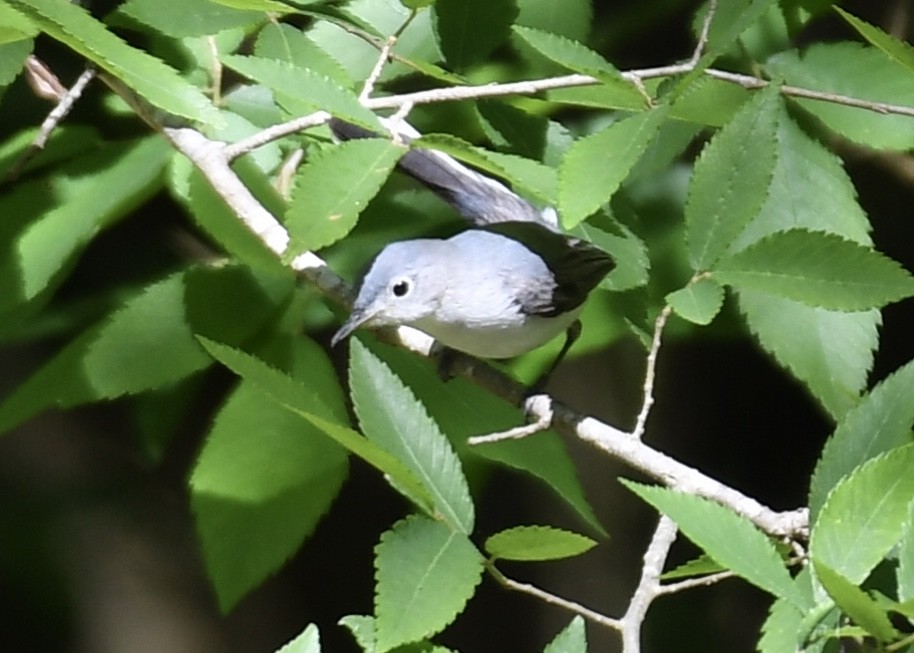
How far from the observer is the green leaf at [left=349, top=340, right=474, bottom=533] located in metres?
0.45

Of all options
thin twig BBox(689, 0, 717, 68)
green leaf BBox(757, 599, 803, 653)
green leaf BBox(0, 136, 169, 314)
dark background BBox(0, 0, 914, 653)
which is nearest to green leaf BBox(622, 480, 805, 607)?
green leaf BBox(757, 599, 803, 653)

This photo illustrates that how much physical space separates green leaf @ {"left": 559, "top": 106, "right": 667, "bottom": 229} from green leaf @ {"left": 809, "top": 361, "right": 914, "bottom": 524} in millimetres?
151

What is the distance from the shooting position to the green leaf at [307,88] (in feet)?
1.56

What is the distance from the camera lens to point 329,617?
1.42 m

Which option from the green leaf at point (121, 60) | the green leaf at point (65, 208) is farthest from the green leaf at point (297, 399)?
the green leaf at point (65, 208)

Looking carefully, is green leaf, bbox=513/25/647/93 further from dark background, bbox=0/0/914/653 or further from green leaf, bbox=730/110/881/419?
dark background, bbox=0/0/914/653

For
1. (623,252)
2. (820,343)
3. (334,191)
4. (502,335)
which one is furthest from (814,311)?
(334,191)

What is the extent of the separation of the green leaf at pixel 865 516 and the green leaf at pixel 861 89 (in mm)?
387

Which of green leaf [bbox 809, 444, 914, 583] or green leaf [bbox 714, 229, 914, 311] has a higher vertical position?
green leaf [bbox 714, 229, 914, 311]

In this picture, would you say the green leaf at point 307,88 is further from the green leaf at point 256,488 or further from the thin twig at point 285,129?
the green leaf at point 256,488

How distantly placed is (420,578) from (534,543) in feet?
0.18

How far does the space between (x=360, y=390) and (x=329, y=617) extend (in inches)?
41.1

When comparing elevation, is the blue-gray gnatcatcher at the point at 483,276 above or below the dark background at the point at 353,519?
above

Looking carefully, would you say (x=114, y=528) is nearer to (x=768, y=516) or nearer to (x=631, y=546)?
(x=631, y=546)
